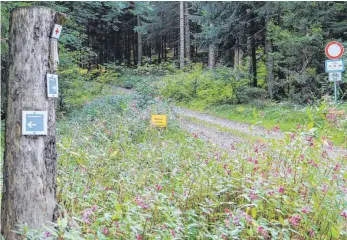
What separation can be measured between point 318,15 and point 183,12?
17307 mm

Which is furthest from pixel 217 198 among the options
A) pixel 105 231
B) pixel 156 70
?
pixel 156 70

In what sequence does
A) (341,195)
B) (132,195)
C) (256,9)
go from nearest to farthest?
(341,195) → (132,195) → (256,9)

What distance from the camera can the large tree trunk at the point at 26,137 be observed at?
2.49m

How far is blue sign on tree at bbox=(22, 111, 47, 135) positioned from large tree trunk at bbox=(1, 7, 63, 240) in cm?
3

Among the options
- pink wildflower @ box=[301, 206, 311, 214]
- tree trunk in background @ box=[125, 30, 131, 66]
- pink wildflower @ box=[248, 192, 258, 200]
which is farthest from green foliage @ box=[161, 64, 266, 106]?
tree trunk in background @ box=[125, 30, 131, 66]

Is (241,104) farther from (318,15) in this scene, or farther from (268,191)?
(268,191)

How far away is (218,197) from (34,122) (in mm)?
1943

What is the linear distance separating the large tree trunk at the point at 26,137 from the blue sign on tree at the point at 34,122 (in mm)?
31

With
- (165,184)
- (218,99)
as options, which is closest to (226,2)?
(218,99)

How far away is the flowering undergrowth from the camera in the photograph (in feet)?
8.29

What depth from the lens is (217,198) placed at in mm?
3389

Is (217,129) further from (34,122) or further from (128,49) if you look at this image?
(128,49)

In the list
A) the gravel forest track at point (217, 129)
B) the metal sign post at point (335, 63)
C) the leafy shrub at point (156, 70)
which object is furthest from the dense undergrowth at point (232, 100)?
the leafy shrub at point (156, 70)

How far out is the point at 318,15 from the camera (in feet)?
37.3
